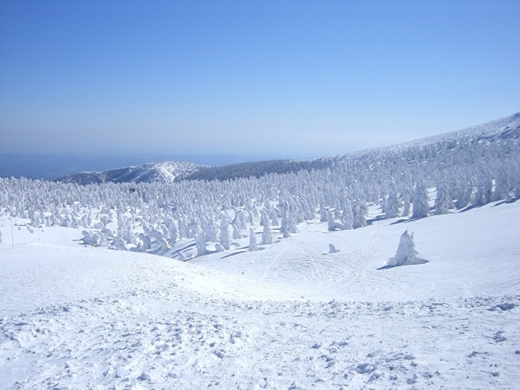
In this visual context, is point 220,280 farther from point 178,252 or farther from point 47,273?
point 178,252

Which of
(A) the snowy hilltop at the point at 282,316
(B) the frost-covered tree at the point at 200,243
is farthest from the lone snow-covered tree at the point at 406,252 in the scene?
(B) the frost-covered tree at the point at 200,243

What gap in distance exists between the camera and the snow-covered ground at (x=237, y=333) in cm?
820

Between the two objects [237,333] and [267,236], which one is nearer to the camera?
[237,333]

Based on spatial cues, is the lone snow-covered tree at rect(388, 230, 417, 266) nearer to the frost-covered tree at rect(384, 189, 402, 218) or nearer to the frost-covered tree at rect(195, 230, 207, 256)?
the frost-covered tree at rect(195, 230, 207, 256)

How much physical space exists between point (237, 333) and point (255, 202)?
100109mm

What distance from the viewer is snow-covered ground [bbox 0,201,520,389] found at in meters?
8.20

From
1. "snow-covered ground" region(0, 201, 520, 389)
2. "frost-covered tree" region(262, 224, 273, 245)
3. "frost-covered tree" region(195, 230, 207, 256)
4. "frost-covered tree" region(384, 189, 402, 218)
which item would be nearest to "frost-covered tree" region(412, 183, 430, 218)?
"frost-covered tree" region(384, 189, 402, 218)

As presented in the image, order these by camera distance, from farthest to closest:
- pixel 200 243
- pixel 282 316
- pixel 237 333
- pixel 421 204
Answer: pixel 421 204 < pixel 200 243 < pixel 282 316 < pixel 237 333

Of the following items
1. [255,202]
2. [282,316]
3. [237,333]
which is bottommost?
[255,202]

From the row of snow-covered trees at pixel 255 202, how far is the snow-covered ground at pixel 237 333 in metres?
29.4

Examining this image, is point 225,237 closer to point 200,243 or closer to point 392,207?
point 200,243

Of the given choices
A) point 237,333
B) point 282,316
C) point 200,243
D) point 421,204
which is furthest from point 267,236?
point 237,333

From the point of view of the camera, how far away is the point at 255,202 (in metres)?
111

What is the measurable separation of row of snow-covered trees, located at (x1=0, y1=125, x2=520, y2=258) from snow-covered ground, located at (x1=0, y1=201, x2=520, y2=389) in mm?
29363
